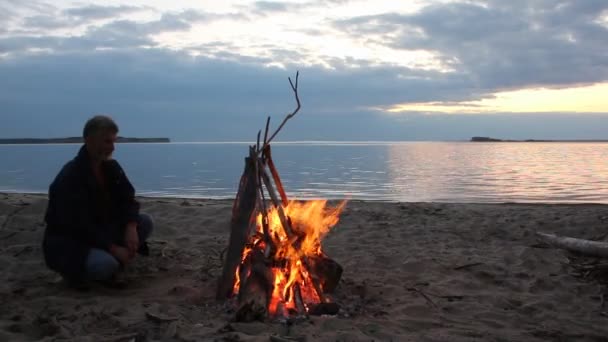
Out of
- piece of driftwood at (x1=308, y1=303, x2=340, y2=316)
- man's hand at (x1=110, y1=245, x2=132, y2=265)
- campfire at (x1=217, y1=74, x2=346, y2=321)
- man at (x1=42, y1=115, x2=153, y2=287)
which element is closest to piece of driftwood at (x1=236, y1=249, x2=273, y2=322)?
campfire at (x1=217, y1=74, x2=346, y2=321)

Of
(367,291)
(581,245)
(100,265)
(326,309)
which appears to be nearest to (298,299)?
(326,309)

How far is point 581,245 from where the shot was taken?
617cm

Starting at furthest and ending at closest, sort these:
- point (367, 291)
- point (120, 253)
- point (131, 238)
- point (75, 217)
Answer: point (367, 291) → point (131, 238) → point (120, 253) → point (75, 217)

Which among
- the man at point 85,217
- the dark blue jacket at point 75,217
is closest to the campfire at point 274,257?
the man at point 85,217

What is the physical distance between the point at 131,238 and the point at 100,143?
0.96m

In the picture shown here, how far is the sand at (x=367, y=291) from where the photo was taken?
12.8 feet

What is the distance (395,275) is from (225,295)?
2.02 metres

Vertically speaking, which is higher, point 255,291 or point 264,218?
point 264,218

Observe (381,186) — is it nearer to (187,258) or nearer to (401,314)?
(187,258)

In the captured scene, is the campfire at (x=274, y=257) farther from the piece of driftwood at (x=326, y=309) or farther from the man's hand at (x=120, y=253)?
the man's hand at (x=120, y=253)

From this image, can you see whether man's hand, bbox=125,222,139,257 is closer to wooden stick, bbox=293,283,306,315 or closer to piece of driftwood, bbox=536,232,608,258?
wooden stick, bbox=293,283,306,315

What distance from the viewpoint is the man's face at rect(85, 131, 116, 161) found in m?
4.62

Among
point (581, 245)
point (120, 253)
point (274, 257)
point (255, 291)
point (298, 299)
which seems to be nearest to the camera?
point (255, 291)

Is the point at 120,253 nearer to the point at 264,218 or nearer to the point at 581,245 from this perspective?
the point at 264,218
